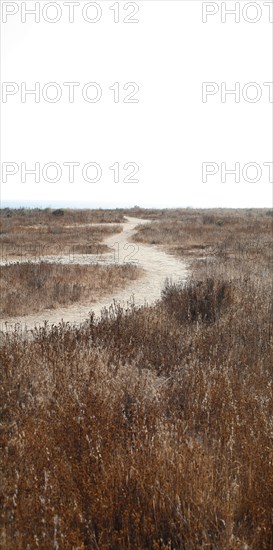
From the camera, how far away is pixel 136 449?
2.50 metres

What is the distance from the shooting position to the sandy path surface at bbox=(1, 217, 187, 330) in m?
8.12

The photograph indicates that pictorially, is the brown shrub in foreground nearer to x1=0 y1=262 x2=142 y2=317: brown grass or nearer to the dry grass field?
the dry grass field

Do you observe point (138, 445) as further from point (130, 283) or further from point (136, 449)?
point (130, 283)

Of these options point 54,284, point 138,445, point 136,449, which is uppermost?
point 54,284

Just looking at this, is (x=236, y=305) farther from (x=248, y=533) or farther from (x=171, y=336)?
(x=248, y=533)

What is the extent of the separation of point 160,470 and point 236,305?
5.32 meters

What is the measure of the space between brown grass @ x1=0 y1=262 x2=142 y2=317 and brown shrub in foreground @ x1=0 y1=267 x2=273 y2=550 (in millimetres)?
3963

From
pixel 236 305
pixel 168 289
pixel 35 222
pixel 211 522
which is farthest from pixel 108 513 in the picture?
pixel 35 222

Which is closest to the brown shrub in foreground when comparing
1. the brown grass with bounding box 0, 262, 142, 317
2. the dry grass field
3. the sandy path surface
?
the dry grass field

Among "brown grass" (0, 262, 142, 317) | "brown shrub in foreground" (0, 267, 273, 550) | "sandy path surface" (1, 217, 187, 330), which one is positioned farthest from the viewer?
"brown grass" (0, 262, 142, 317)

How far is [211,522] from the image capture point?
2.05m

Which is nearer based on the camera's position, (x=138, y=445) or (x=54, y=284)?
(x=138, y=445)

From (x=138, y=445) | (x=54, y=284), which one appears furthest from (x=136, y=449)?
(x=54, y=284)

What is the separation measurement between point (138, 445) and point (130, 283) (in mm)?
9580
